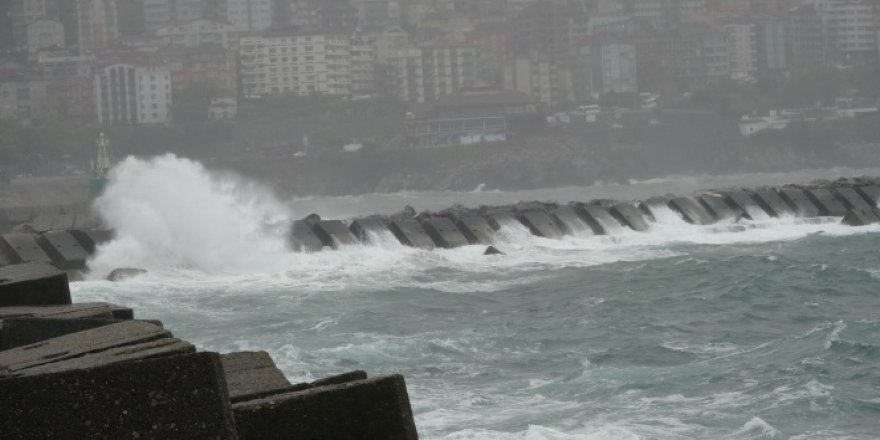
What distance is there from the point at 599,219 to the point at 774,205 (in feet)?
16.7

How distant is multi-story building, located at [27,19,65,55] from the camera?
179 metres

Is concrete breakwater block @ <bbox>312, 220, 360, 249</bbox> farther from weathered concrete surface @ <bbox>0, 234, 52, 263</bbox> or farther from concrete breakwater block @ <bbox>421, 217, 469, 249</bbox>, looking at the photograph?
weathered concrete surface @ <bbox>0, 234, 52, 263</bbox>

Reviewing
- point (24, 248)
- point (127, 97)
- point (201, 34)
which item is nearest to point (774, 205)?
point (24, 248)

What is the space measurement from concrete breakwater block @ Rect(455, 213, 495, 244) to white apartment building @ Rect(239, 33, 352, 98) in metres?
129

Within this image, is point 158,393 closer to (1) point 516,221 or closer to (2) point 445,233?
(2) point 445,233

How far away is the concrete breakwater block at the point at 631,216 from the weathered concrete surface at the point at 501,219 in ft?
9.45

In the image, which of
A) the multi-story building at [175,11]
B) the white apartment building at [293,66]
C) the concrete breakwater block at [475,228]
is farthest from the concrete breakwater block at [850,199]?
the multi-story building at [175,11]

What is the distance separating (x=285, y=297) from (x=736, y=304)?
660 cm

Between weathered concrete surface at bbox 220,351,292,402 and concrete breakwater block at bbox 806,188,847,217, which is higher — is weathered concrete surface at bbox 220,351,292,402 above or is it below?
above

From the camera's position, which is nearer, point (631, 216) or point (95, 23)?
point (631, 216)

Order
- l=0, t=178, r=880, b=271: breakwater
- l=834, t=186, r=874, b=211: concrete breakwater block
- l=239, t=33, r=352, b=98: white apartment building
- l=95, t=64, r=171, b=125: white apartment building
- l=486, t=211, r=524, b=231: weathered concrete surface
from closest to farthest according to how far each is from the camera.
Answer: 1. l=0, t=178, r=880, b=271: breakwater
2. l=486, t=211, r=524, b=231: weathered concrete surface
3. l=834, t=186, r=874, b=211: concrete breakwater block
4. l=95, t=64, r=171, b=125: white apartment building
5. l=239, t=33, r=352, b=98: white apartment building

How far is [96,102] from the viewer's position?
152500 millimetres

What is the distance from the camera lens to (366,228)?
36.1 meters

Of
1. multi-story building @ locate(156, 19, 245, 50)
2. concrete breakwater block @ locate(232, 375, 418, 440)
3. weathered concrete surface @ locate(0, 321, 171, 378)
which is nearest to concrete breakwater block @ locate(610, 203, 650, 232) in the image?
weathered concrete surface @ locate(0, 321, 171, 378)
